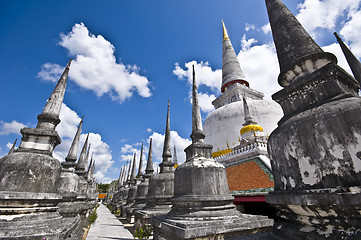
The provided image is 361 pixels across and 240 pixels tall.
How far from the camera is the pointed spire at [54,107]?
396 cm

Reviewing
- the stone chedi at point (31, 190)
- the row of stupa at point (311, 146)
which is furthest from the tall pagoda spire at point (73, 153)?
the row of stupa at point (311, 146)

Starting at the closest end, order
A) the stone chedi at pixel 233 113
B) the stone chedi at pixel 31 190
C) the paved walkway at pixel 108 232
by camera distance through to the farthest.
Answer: the stone chedi at pixel 31 190 < the paved walkway at pixel 108 232 < the stone chedi at pixel 233 113

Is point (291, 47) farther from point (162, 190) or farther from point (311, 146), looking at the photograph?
point (162, 190)

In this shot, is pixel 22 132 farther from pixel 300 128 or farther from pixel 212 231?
pixel 300 128

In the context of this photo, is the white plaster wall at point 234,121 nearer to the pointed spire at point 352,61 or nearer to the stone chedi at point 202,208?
the stone chedi at point 202,208

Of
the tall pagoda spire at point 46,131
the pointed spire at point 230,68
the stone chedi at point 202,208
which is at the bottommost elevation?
the stone chedi at point 202,208

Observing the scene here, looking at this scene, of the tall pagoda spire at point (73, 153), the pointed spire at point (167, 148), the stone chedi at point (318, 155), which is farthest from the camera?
the pointed spire at point (167, 148)

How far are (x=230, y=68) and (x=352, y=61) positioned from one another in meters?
33.4

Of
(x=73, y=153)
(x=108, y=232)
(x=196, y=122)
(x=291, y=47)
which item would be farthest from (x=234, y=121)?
(x=291, y=47)

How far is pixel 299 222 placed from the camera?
1670 millimetres

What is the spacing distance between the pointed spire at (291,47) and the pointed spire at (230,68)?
3063 cm

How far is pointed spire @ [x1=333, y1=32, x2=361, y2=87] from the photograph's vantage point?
2458mm

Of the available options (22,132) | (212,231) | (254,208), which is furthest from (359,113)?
(254,208)

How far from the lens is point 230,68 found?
112 ft
